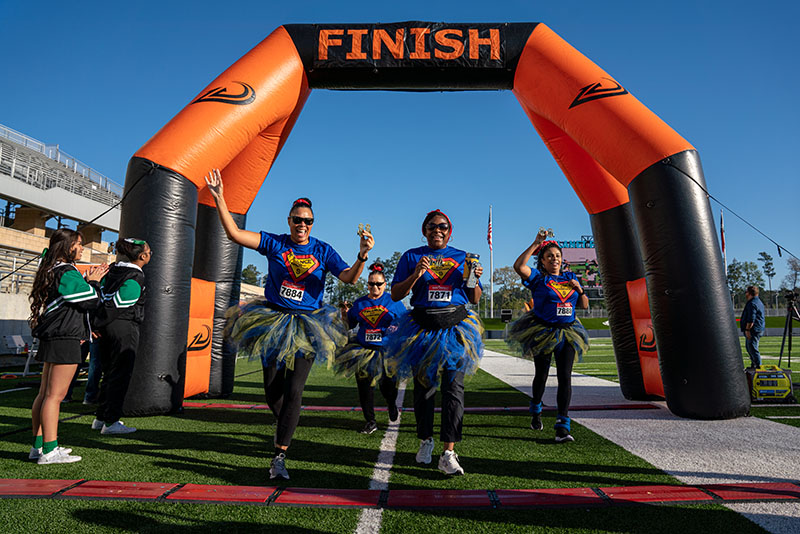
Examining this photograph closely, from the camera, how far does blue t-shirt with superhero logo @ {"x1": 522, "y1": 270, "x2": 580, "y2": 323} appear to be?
16.9ft

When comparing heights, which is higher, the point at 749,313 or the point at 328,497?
the point at 749,313

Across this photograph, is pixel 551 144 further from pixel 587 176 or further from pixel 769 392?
pixel 769 392

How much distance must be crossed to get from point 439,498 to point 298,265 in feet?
6.71

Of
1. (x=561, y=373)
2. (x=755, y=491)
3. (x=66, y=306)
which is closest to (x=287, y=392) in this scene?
(x=66, y=306)

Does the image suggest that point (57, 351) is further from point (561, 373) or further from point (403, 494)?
point (561, 373)

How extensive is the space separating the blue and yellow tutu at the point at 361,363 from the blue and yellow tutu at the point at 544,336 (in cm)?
162

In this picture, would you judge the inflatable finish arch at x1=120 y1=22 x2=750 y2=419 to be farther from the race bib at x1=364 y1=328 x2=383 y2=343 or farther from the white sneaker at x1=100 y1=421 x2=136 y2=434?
the race bib at x1=364 y1=328 x2=383 y2=343

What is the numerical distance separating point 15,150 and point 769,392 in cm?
4047

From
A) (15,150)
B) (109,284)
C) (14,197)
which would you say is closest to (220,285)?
(109,284)

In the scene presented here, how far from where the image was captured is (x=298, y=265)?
12.8 ft

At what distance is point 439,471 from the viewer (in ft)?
11.8

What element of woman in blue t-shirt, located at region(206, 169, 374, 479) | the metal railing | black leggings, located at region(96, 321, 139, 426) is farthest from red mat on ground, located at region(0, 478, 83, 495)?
the metal railing

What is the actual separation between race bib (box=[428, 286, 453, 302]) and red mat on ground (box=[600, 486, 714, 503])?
172 cm

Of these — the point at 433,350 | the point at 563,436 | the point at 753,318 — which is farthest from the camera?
the point at 753,318
